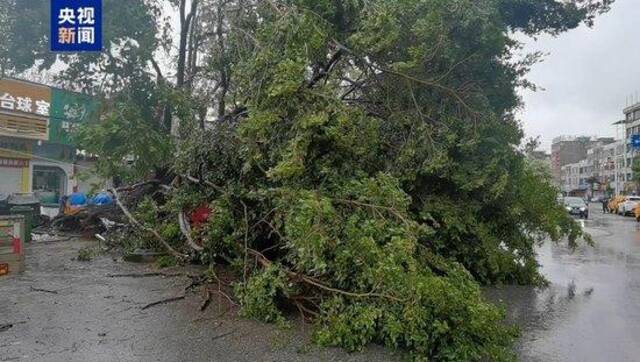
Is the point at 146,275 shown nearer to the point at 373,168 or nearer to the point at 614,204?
the point at 373,168

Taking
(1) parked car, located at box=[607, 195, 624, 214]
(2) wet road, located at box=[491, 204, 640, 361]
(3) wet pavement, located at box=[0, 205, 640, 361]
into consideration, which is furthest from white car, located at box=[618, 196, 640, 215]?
(3) wet pavement, located at box=[0, 205, 640, 361]

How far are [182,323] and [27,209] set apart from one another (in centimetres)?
969

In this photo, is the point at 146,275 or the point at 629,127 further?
the point at 629,127

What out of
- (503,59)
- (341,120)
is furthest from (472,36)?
(341,120)

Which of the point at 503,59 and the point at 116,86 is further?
the point at 116,86

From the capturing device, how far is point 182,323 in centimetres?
623

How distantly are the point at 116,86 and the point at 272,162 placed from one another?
746 cm

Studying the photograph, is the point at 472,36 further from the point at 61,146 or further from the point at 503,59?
the point at 61,146

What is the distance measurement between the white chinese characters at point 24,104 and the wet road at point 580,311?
19178 mm

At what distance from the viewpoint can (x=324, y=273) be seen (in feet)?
20.3

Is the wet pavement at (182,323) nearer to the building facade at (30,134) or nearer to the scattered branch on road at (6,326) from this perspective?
the scattered branch on road at (6,326)

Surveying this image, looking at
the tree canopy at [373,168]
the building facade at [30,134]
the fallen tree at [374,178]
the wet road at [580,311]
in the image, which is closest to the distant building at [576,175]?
the building facade at [30,134]

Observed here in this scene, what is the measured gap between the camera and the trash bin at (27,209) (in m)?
13.3

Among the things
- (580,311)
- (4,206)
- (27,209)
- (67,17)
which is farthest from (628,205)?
(67,17)
